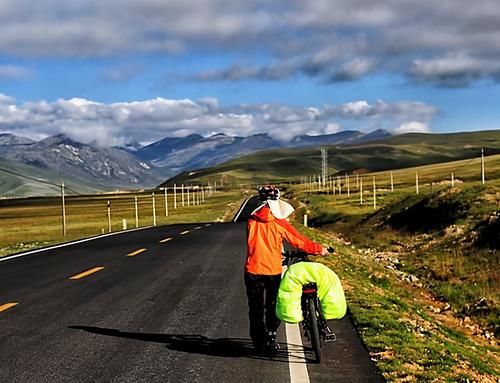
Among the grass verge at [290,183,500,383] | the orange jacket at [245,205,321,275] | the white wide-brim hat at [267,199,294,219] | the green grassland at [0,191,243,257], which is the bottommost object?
the green grassland at [0,191,243,257]

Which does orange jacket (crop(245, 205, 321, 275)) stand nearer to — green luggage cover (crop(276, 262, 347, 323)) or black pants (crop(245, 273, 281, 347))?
black pants (crop(245, 273, 281, 347))

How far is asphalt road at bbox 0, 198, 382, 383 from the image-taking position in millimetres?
7590

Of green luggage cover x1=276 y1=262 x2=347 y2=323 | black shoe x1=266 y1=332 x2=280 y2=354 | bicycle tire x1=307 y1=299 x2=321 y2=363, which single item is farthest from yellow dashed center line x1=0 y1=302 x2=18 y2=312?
bicycle tire x1=307 y1=299 x2=321 y2=363

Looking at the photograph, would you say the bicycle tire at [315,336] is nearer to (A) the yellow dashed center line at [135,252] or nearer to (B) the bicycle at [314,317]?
(B) the bicycle at [314,317]

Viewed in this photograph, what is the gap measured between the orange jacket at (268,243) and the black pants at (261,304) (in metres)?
0.10

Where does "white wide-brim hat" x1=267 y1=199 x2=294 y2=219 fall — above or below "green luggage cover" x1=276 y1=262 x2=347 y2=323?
above

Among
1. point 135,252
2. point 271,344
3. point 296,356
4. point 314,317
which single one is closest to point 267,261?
point 314,317

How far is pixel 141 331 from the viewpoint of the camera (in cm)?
961

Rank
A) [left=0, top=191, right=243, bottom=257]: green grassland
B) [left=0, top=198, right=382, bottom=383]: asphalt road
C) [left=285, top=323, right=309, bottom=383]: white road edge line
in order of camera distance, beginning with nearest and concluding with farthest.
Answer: [left=285, top=323, right=309, bottom=383]: white road edge line → [left=0, top=198, right=382, bottom=383]: asphalt road → [left=0, top=191, right=243, bottom=257]: green grassland

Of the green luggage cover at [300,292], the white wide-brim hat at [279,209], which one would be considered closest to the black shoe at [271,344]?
the green luggage cover at [300,292]

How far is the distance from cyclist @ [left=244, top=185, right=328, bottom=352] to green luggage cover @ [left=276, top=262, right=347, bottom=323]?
0.23m

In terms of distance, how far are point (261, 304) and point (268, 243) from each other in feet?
2.47

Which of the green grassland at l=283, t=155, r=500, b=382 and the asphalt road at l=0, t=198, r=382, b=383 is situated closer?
the asphalt road at l=0, t=198, r=382, b=383

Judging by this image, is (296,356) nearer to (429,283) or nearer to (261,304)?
(261,304)
